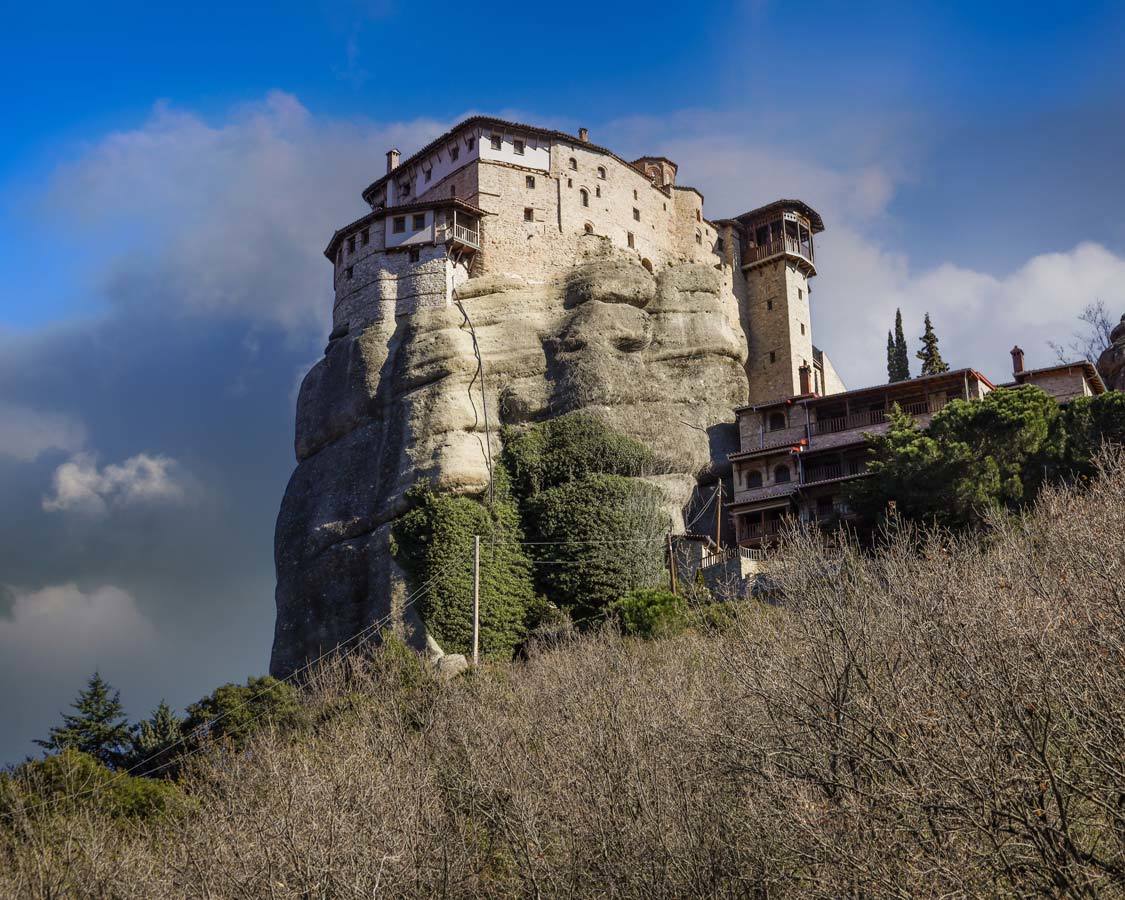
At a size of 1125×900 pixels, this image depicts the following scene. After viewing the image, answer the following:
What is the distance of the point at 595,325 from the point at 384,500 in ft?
43.4

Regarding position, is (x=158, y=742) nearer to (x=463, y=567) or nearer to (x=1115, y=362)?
(x=463, y=567)

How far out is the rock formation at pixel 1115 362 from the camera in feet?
192

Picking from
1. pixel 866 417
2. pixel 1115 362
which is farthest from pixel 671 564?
pixel 1115 362

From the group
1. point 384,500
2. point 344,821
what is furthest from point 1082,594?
point 384,500

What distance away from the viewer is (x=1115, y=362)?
5931 cm

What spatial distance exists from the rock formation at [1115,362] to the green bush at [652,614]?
2755 centimetres

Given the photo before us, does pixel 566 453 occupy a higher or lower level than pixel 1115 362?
lower

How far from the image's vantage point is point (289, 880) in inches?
930

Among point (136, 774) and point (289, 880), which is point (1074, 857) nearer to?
point (289, 880)

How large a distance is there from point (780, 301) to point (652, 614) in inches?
1164

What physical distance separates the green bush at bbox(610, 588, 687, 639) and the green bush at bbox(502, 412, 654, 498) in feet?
28.6

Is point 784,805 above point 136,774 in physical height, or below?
below

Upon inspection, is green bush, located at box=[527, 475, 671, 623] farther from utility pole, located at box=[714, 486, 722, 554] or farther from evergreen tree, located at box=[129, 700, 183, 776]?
evergreen tree, located at box=[129, 700, 183, 776]


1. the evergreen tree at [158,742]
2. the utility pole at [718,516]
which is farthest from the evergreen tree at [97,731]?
the utility pole at [718,516]
